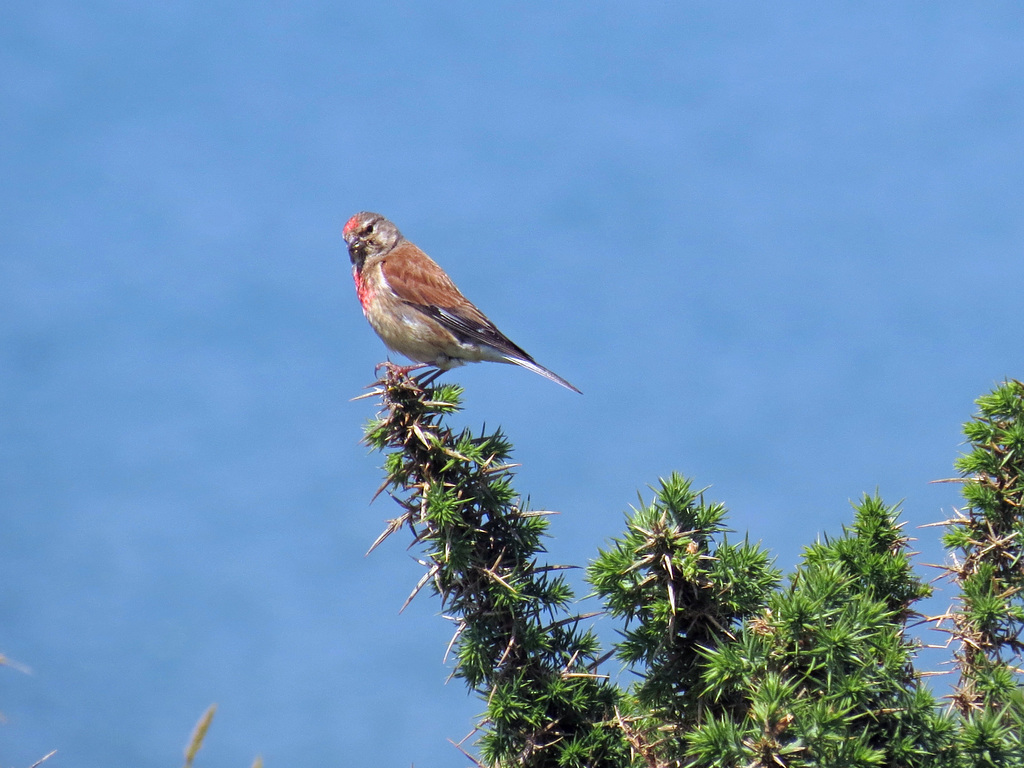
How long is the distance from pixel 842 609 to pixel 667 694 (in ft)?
1.86

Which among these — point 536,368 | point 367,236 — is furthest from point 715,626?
point 367,236

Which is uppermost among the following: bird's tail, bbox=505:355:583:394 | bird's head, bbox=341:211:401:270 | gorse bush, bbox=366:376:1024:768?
bird's head, bbox=341:211:401:270

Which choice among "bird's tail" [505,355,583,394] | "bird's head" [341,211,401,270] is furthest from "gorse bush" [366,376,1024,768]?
"bird's head" [341,211,401,270]

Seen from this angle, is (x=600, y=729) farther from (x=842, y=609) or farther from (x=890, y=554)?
(x=890, y=554)

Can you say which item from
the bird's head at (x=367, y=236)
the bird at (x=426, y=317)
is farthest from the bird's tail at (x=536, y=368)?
the bird's head at (x=367, y=236)

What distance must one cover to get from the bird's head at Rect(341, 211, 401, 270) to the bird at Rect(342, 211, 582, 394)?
16cm

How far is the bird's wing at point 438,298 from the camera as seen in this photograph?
571 cm

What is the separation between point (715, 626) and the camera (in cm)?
283

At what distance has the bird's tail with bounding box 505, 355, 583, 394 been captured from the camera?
517cm

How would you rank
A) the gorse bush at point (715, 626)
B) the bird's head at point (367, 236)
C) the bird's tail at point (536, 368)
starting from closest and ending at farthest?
the gorse bush at point (715, 626) → the bird's tail at point (536, 368) → the bird's head at point (367, 236)

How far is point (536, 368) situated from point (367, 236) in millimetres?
2013

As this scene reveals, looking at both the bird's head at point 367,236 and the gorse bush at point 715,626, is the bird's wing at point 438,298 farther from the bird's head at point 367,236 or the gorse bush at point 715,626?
the gorse bush at point 715,626

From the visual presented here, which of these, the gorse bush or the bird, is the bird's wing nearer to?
the bird

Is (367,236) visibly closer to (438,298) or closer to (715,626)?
(438,298)
